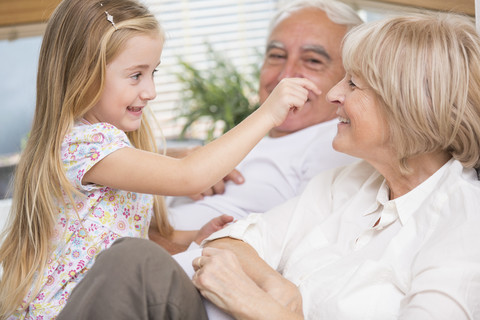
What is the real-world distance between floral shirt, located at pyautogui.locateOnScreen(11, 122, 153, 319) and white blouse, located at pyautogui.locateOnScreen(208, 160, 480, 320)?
0.32 m

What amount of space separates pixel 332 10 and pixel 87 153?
1.37 metres

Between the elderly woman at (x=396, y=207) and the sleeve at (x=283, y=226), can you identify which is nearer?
the elderly woman at (x=396, y=207)

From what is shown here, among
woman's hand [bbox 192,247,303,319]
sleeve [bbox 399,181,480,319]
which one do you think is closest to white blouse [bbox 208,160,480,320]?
sleeve [bbox 399,181,480,319]

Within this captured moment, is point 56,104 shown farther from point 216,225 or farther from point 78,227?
point 216,225

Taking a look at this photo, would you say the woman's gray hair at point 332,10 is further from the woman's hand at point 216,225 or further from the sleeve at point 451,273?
the sleeve at point 451,273

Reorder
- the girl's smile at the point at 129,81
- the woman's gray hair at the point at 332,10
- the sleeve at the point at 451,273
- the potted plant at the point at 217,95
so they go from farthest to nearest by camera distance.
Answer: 1. the potted plant at the point at 217,95
2. the woman's gray hair at the point at 332,10
3. the girl's smile at the point at 129,81
4. the sleeve at the point at 451,273

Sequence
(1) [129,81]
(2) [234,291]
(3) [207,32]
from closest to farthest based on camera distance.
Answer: (2) [234,291] < (1) [129,81] < (3) [207,32]

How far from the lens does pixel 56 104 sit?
5.33ft

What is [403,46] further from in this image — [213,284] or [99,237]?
[99,237]

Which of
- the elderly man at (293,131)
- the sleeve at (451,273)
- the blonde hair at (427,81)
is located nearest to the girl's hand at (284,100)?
the blonde hair at (427,81)

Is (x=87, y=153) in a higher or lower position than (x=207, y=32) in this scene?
higher

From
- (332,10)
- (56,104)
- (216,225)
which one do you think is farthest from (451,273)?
(332,10)

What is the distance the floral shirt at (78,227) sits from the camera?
1559 millimetres

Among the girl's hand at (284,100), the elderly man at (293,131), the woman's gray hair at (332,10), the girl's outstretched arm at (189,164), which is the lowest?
the elderly man at (293,131)
